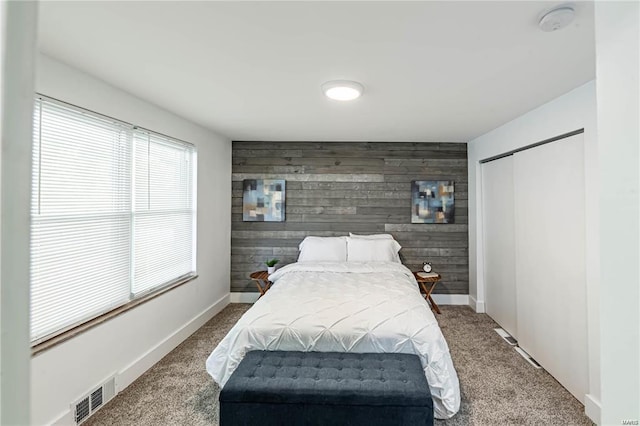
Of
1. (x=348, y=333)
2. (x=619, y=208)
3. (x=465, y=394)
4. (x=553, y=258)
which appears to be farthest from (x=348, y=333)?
(x=553, y=258)

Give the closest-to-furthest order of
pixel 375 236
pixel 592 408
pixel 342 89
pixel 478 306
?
pixel 592 408 < pixel 342 89 < pixel 478 306 < pixel 375 236

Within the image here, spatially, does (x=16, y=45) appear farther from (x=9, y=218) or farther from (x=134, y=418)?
(x=134, y=418)

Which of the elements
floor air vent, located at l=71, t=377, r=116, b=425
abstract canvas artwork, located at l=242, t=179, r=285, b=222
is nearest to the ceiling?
abstract canvas artwork, located at l=242, t=179, r=285, b=222

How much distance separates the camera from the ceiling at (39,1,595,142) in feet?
4.50

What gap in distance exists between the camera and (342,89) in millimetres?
2184

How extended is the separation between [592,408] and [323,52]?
2.91m

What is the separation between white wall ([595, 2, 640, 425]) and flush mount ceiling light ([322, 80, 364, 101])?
57.9 inches

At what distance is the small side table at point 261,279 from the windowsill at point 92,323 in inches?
42.5

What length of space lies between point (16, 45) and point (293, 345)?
2.05 metres

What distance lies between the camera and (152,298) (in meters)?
2.65

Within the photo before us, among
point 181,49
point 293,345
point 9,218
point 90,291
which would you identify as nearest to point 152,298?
point 90,291

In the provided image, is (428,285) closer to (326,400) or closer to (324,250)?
(324,250)

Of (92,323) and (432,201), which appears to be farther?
(432,201)

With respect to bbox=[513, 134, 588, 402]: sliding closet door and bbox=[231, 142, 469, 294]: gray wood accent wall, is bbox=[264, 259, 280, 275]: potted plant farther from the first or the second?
bbox=[513, 134, 588, 402]: sliding closet door
